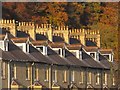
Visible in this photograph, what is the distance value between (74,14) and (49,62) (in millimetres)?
49635

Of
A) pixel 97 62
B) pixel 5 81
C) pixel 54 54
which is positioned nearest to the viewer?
pixel 5 81

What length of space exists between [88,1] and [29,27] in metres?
34.8

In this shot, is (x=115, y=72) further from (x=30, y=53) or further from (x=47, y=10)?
(x=47, y=10)

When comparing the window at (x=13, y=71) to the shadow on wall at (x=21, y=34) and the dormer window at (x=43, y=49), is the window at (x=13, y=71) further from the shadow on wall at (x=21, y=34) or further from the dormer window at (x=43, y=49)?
the shadow on wall at (x=21, y=34)

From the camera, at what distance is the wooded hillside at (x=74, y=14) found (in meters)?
115

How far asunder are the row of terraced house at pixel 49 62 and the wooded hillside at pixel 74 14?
51.4 feet

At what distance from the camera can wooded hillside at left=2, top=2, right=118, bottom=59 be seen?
11544 centimetres

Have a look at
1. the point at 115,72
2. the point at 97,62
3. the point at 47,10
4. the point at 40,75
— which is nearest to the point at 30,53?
the point at 40,75

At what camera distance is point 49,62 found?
79.4m

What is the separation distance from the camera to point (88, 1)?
122875mm

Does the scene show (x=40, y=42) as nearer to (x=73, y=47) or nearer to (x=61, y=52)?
(x=61, y=52)

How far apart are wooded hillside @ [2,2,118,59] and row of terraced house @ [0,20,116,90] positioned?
15673 millimetres

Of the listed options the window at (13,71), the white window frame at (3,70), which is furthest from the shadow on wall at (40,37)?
the white window frame at (3,70)

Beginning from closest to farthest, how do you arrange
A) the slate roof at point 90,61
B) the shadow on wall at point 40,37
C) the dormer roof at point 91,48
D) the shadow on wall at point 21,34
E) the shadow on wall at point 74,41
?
the shadow on wall at point 21,34 → the shadow on wall at point 40,37 → the slate roof at point 90,61 → the dormer roof at point 91,48 → the shadow on wall at point 74,41
